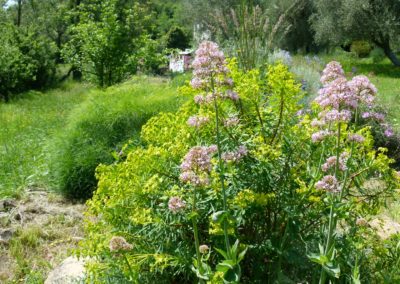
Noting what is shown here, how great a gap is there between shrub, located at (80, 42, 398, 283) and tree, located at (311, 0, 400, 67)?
16716mm

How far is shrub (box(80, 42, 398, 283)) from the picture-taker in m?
2.21

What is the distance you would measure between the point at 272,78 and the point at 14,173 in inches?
156

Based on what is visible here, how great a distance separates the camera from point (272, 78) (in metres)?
2.39

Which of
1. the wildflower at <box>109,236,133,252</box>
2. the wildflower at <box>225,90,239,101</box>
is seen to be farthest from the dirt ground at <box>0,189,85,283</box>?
the wildflower at <box>225,90,239,101</box>

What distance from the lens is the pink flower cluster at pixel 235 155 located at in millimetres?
2178

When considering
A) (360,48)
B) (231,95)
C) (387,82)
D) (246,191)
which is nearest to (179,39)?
(360,48)

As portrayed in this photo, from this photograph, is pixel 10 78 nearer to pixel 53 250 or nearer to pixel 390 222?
pixel 53 250

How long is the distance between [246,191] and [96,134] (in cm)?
355

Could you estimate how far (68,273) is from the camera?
3.31m

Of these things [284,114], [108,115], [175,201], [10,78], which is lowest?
[10,78]

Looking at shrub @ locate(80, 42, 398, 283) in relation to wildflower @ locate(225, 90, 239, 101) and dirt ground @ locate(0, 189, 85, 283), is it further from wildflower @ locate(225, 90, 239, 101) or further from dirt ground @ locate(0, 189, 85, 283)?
dirt ground @ locate(0, 189, 85, 283)

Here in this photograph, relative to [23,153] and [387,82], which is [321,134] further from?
[387,82]

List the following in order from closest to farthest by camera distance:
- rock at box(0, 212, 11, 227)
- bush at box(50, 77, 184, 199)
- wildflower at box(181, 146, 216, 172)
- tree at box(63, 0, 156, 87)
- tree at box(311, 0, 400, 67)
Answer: wildflower at box(181, 146, 216, 172) < rock at box(0, 212, 11, 227) < bush at box(50, 77, 184, 199) < tree at box(63, 0, 156, 87) < tree at box(311, 0, 400, 67)

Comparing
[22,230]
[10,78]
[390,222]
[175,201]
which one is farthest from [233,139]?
[10,78]
